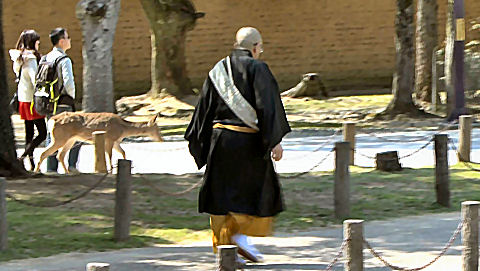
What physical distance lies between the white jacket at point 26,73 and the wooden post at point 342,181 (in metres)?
4.56

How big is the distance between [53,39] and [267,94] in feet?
17.7

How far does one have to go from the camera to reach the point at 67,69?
13.2 meters

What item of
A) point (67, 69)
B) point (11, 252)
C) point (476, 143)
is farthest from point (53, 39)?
point (476, 143)

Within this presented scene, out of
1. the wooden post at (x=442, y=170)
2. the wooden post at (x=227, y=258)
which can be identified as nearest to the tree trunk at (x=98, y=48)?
the wooden post at (x=442, y=170)

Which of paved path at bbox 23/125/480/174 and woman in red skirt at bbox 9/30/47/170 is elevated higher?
woman in red skirt at bbox 9/30/47/170

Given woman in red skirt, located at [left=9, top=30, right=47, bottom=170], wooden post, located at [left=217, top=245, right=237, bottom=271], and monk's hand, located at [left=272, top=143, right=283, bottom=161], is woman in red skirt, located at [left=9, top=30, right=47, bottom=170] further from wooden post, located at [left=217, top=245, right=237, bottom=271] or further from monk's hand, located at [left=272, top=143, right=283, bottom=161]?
wooden post, located at [left=217, top=245, right=237, bottom=271]

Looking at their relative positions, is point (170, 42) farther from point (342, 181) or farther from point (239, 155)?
point (239, 155)

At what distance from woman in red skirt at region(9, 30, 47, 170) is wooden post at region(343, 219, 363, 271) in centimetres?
736

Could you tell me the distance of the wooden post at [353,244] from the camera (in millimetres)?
7035

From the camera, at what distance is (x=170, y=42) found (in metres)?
25.7

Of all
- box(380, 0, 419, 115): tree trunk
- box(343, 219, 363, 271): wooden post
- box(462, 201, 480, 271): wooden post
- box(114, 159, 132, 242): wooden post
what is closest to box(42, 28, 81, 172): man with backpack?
box(114, 159, 132, 242): wooden post

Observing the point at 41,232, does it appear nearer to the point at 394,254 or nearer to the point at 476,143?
the point at 394,254

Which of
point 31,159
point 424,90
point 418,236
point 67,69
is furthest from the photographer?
point 424,90

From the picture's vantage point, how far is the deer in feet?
44.4
